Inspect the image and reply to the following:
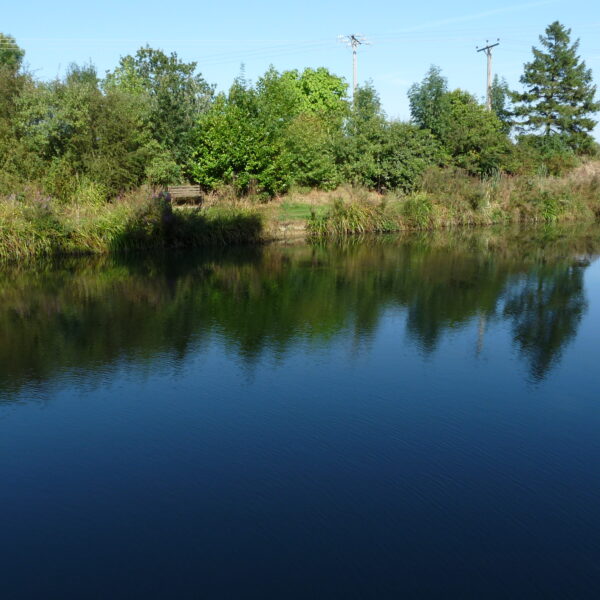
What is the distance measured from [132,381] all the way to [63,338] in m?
3.10

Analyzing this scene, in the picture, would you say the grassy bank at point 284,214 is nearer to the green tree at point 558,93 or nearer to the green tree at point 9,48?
the green tree at point 558,93

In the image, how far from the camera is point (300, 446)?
7.81 meters

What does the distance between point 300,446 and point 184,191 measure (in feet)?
67.5

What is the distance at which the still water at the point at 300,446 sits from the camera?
5.57m

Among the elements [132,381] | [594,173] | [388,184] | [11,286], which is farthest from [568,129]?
[132,381]

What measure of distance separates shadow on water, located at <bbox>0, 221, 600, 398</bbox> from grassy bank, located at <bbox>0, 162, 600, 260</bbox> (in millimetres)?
1219

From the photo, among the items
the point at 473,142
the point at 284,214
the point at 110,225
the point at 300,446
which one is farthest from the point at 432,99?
Answer: the point at 300,446

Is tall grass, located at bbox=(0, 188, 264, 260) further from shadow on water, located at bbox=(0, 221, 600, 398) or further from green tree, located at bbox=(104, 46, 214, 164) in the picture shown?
green tree, located at bbox=(104, 46, 214, 164)

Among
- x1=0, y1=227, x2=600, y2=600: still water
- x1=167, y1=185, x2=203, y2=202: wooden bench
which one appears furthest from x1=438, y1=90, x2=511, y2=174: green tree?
x1=0, y1=227, x2=600, y2=600: still water

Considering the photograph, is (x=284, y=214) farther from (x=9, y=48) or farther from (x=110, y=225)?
(x=9, y=48)

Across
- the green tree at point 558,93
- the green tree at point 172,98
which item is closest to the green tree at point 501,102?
the green tree at point 558,93

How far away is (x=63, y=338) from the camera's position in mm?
12461

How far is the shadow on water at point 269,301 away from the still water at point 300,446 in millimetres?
93

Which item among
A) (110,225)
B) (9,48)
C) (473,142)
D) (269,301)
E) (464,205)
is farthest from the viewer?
(9,48)
